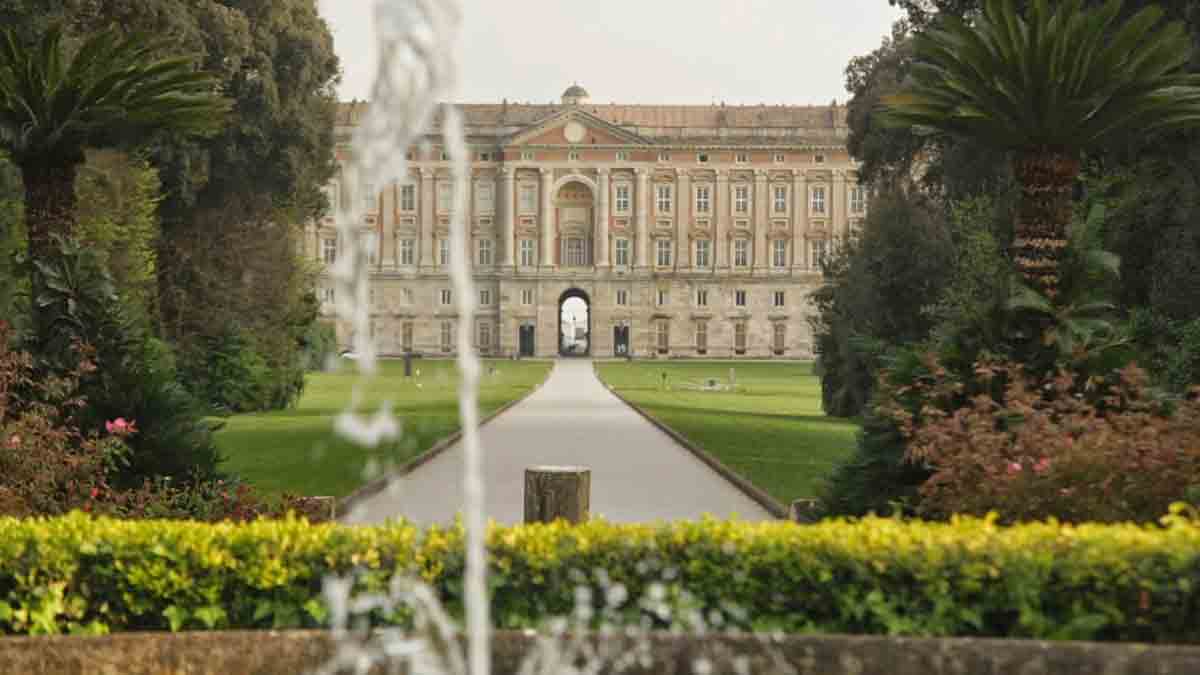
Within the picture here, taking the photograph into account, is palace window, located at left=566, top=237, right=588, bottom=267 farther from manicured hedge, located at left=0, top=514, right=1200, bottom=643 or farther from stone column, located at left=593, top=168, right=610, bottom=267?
manicured hedge, located at left=0, top=514, right=1200, bottom=643

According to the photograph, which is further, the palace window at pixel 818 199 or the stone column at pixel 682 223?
the palace window at pixel 818 199

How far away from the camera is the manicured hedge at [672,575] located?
218 inches

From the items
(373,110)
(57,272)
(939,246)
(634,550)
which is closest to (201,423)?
(57,272)

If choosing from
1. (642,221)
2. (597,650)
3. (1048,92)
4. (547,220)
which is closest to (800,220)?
(642,221)

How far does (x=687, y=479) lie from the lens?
49.1 feet

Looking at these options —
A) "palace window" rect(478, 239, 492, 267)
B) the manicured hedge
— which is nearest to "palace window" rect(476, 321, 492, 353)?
"palace window" rect(478, 239, 492, 267)

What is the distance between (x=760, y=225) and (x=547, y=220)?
41.6 feet

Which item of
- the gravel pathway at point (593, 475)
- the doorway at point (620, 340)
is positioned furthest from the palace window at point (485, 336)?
the gravel pathway at point (593, 475)

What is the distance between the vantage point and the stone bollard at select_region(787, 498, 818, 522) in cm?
1016

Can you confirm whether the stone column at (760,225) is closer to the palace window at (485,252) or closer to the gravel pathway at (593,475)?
the palace window at (485,252)

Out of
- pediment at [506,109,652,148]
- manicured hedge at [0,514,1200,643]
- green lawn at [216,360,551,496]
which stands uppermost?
pediment at [506,109,652,148]

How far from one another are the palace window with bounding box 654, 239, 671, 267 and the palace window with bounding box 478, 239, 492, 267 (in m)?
9.85

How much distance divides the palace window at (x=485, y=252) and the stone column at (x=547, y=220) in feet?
10.7

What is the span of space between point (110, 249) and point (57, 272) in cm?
1277
